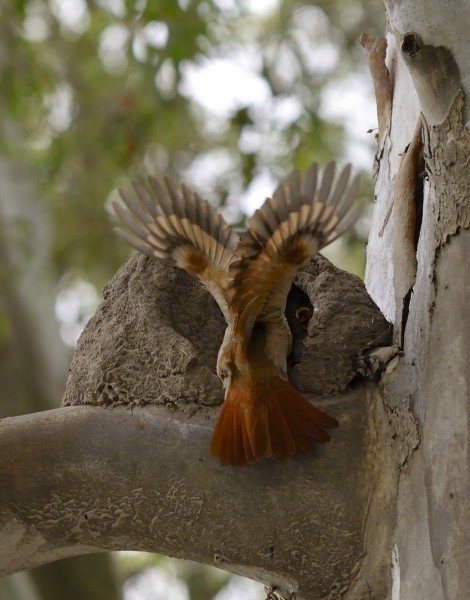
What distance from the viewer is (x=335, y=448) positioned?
129 inches

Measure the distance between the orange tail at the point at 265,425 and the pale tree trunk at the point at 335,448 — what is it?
0.06 meters

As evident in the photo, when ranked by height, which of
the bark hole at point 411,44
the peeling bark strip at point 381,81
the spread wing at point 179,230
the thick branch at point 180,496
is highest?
the peeling bark strip at point 381,81

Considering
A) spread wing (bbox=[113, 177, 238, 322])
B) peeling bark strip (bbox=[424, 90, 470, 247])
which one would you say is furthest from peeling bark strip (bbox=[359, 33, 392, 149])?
peeling bark strip (bbox=[424, 90, 470, 247])

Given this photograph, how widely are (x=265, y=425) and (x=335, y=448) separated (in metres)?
0.23

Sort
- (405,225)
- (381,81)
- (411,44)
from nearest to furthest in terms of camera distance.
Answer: (411,44)
(405,225)
(381,81)

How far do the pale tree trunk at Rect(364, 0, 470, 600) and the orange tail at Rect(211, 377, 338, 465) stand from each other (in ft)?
0.80

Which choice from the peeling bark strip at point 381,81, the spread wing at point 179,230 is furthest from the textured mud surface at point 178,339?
the peeling bark strip at point 381,81

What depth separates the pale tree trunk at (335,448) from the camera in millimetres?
2998

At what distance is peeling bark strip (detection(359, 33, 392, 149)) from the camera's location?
4461mm

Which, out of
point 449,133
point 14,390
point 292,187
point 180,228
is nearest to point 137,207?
point 180,228

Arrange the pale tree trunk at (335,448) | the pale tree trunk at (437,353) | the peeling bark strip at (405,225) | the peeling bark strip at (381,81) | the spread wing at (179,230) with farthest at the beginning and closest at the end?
1. the peeling bark strip at (381,81)
2. the spread wing at (179,230)
3. the peeling bark strip at (405,225)
4. the pale tree trunk at (335,448)
5. the pale tree trunk at (437,353)

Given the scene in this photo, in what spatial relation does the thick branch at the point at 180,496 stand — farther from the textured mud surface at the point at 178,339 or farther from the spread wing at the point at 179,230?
the spread wing at the point at 179,230

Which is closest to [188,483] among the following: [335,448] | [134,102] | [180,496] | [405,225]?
[180,496]

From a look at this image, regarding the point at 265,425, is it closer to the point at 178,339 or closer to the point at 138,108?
the point at 178,339
